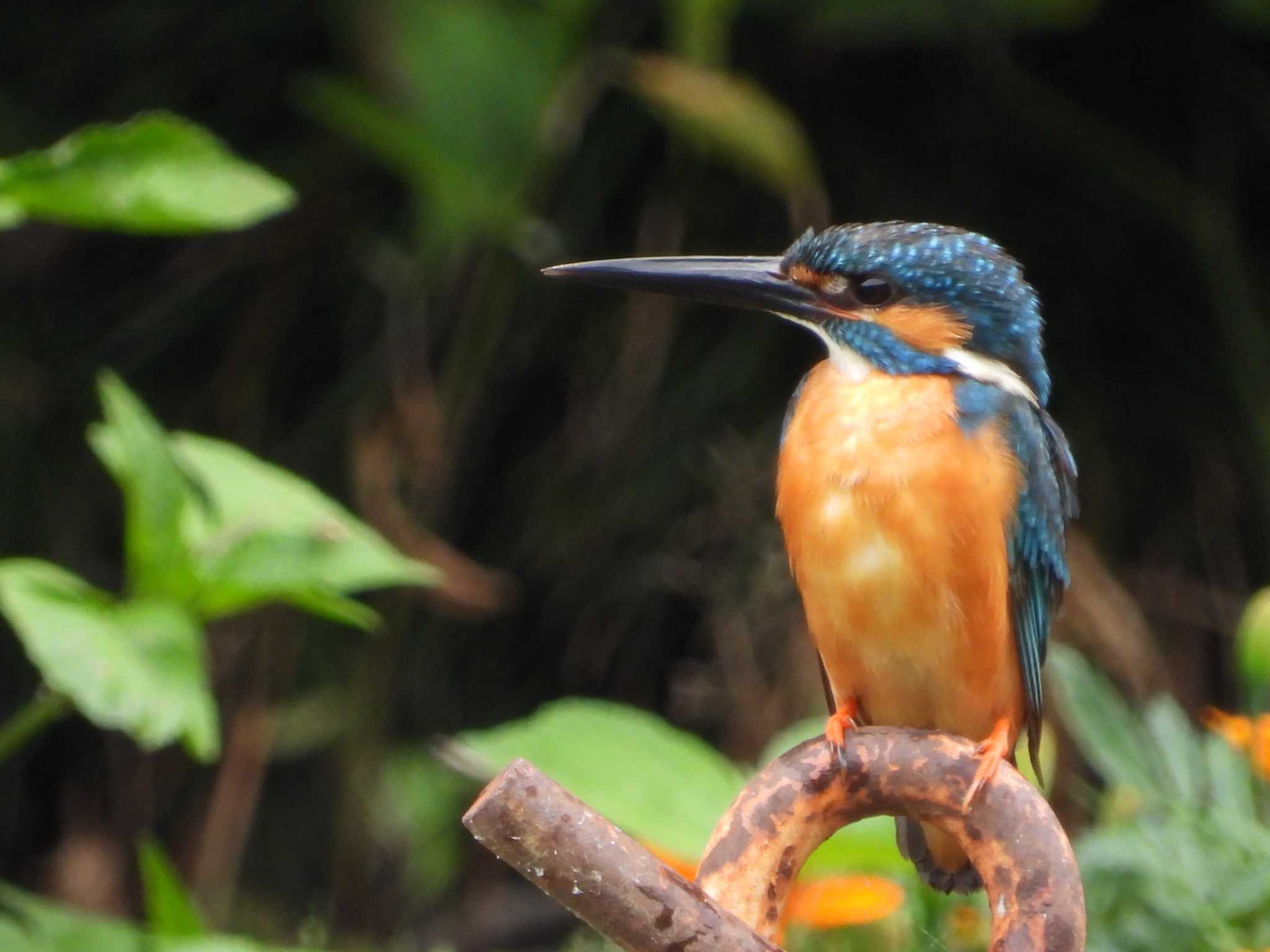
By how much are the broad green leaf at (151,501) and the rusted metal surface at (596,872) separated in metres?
0.84

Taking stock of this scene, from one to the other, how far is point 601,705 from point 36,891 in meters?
1.86

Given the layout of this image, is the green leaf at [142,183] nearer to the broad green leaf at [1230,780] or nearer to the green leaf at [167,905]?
the green leaf at [167,905]

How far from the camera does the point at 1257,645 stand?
6.32 feet

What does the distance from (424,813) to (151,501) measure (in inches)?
66.2

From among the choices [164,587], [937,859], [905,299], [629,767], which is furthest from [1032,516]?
[164,587]

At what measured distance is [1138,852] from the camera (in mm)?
1798

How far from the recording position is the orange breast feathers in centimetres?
188

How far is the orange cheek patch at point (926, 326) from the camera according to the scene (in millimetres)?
1953

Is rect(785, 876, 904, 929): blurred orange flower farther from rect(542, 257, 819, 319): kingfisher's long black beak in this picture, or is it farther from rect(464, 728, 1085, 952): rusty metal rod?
rect(542, 257, 819, 319): kingfisher's long black beak

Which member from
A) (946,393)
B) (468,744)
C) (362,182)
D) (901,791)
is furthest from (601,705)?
(362,182)

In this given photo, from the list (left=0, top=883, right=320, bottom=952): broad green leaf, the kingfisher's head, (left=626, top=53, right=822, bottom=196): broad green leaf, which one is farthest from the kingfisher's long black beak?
(left=626, top=53, right=822, bottom=196): broad green leaf

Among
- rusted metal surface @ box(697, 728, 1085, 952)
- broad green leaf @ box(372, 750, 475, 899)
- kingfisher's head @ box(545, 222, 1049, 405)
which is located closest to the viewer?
rusted metal surface @ box(697, 728, 1085, 952)

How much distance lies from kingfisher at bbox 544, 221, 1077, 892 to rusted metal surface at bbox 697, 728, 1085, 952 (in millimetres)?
525

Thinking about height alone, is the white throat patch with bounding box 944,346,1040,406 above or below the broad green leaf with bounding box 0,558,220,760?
above
